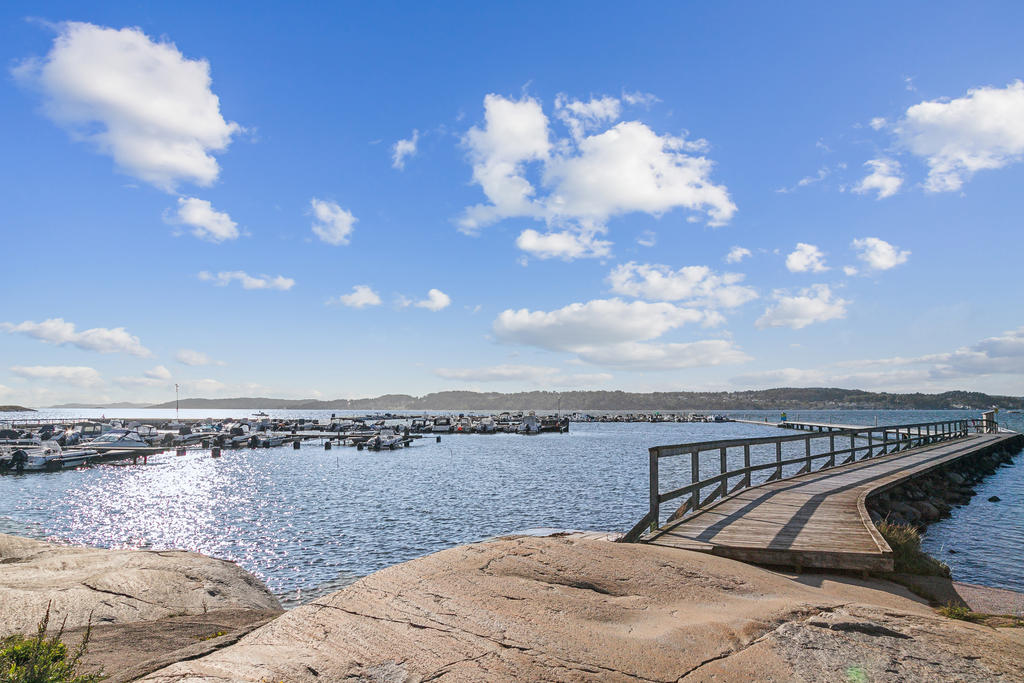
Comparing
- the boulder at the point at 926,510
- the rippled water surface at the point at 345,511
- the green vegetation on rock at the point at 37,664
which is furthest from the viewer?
the boulder at the point at 926,510

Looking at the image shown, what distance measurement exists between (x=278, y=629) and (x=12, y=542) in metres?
10.6

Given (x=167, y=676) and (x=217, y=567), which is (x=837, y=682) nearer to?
(x=167, y=676)

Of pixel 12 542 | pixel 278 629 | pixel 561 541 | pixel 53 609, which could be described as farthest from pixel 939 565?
pixel 12 542

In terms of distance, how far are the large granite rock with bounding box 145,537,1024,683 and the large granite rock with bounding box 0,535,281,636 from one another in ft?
13.6

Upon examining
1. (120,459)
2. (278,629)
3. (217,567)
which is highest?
(278,629)

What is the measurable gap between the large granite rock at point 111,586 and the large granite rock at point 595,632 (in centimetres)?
414

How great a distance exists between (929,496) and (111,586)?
25798mm

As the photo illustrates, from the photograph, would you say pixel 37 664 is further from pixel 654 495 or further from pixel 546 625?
pixel 654 495

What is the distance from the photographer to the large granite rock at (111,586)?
27.1 ft

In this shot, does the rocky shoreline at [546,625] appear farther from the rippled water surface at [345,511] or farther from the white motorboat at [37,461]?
the white motorboat at [37,461]

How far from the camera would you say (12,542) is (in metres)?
12.4

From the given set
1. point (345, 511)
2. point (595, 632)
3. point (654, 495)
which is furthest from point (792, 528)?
point (345, 511)

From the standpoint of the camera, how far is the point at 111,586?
364 inches

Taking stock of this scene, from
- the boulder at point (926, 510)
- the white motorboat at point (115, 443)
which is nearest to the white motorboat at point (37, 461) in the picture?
the white motorboat at point (115, 443)
